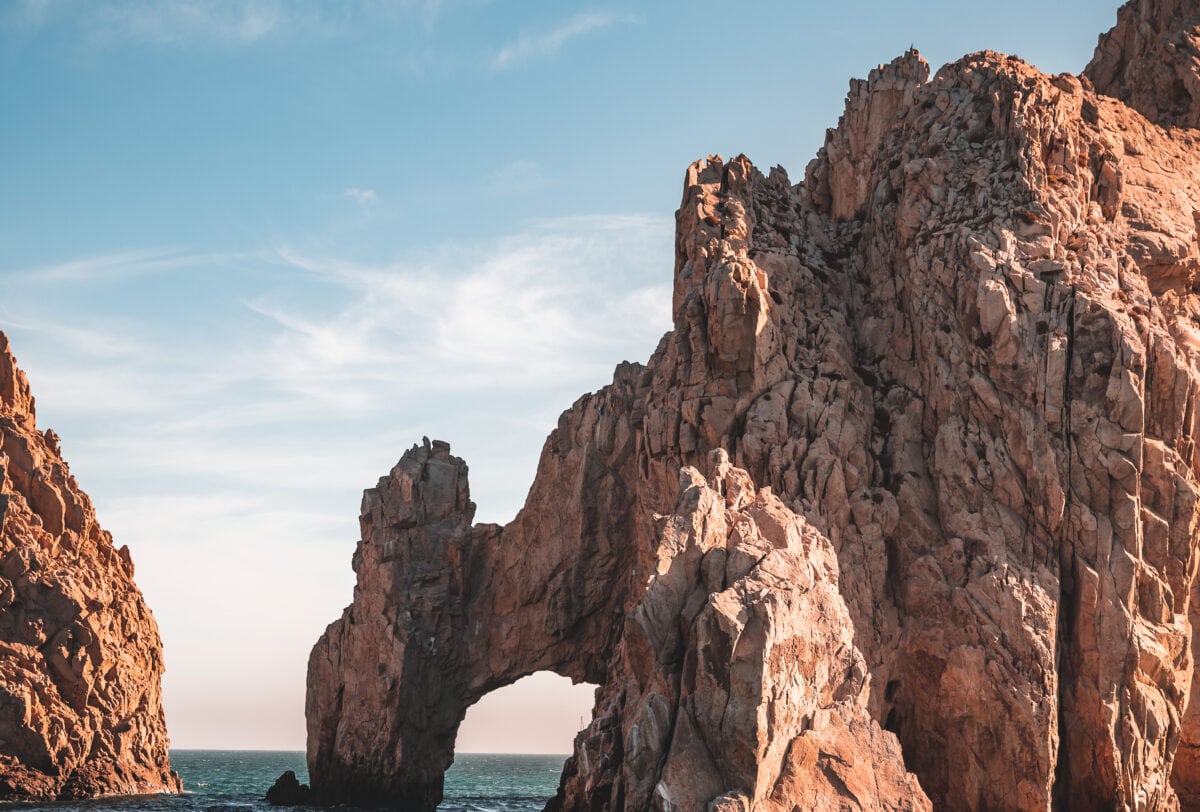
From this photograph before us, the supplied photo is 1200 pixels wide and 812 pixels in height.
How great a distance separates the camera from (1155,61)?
57.2 meters

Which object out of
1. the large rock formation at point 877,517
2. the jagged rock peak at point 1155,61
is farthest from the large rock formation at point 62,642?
the jagged rock peak at point 1155,61

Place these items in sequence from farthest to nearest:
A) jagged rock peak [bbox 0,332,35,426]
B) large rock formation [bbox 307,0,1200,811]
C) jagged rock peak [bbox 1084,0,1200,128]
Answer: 1. jagged rock peak [bbox 0,332,35,426]
2. jagged rock peak [bbox 1084,0,1200,128]
3. large rock formation [bbox 307,0,1200,811]

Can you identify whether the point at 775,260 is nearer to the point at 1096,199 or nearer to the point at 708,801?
the point at 1096,199

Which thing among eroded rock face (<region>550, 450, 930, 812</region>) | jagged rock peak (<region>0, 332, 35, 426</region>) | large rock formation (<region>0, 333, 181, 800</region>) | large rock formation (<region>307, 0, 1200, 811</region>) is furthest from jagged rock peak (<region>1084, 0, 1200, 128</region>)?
jagged rock peak (<region>0, 332, 35, 426</region>)

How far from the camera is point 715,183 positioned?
49.9m

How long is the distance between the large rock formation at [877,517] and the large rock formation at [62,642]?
30.8 feet

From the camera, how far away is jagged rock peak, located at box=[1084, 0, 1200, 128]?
55531 millimetres

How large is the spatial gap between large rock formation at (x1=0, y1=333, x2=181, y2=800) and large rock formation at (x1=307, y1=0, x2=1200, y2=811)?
9387 millimetres

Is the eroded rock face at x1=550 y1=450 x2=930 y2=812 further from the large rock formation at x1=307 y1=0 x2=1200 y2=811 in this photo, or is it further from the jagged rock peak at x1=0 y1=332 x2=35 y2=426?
the jagged rock peak at x1=0 y1=332 x2=35 y2=426

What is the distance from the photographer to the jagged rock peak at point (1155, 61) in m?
55.5

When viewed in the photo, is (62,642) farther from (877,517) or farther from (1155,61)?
(1155,61)

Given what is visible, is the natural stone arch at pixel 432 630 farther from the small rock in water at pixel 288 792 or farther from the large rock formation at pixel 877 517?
the small rock in water at pixel 288 792

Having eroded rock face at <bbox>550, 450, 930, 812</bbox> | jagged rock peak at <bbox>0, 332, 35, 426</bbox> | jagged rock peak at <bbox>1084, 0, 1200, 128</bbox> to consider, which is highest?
jagged rock peak at <bbox>1084, 0, 1200, 128</bbox>

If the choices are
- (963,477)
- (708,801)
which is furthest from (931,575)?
(708,801)
